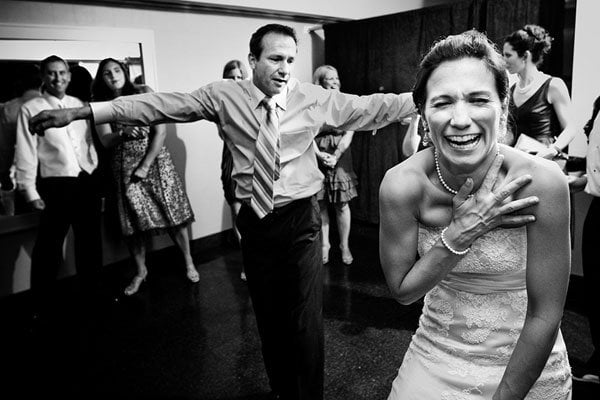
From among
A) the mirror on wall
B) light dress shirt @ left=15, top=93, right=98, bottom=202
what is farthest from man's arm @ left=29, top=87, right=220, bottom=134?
the mirror on wall

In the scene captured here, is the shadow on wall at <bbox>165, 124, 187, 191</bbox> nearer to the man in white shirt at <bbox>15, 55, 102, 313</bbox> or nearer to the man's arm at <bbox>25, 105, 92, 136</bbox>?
the man in white shirt at <bbox>15, 55, 102, 313</bbox>

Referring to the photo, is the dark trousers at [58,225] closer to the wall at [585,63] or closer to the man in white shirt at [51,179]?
the man in white shirt at [51,179]

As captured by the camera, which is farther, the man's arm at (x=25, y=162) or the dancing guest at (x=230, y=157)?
the dancing guest at (x=230, y=157)

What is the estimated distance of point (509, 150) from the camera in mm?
1170

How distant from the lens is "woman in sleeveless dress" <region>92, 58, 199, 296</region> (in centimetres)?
361

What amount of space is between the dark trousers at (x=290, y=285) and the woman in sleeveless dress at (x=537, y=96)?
1.53 m

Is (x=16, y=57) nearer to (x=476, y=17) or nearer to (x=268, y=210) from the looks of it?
(x=268, y=210)

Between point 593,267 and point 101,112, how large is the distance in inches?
90.3

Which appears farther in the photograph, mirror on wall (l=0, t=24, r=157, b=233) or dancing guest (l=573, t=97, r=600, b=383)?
mirror on wall (l=0, t=24, r=157, b=233)

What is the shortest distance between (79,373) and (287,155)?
1703 mm

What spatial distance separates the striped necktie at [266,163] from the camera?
2107 mm

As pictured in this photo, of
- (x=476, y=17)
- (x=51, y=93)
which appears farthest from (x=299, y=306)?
(x=476, y=17)

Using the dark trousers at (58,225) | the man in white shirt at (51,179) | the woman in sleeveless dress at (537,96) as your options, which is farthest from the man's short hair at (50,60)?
the woman in sleeveless dress at (537,96)

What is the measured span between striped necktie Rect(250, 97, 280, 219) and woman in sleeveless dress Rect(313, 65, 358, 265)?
1872 millimetres
